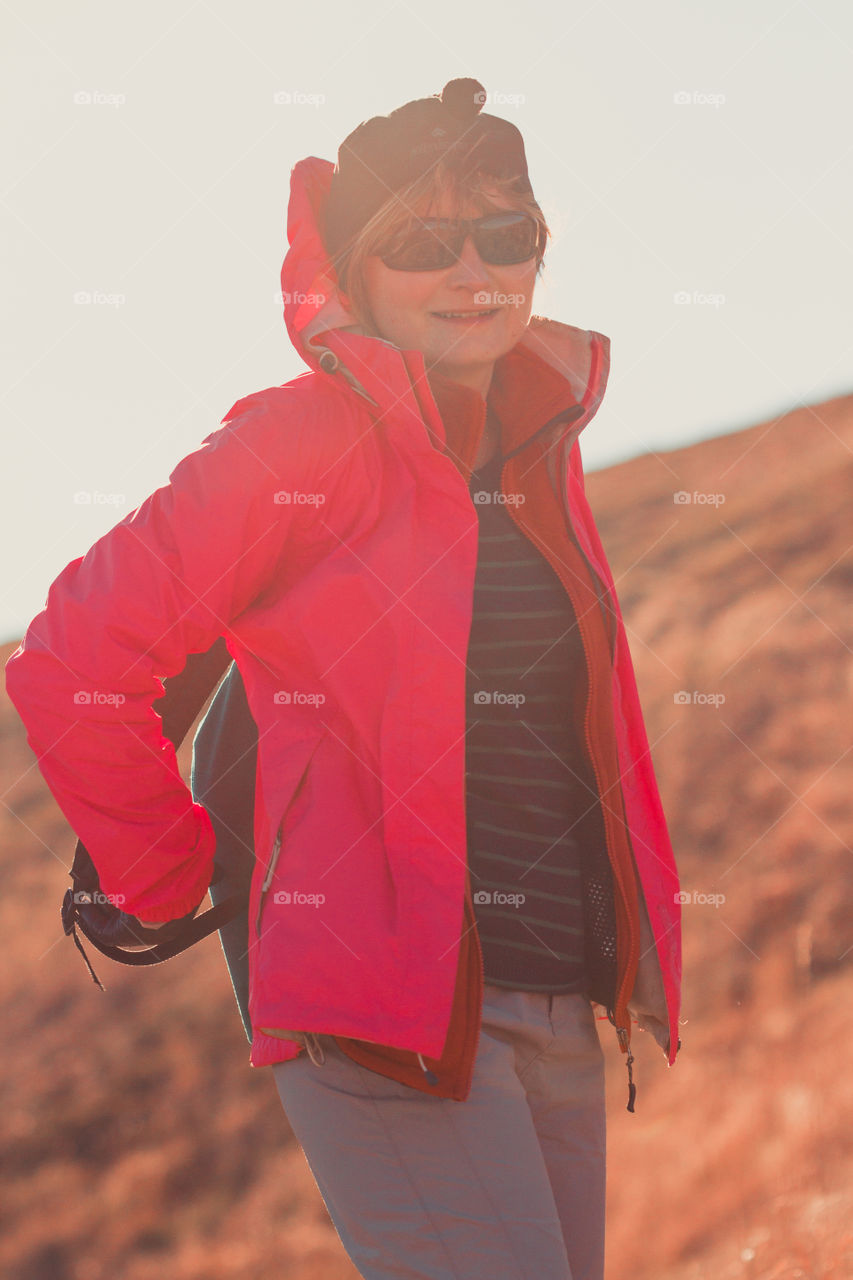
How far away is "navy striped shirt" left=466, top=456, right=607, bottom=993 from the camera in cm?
186

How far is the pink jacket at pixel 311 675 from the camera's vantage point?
164cm

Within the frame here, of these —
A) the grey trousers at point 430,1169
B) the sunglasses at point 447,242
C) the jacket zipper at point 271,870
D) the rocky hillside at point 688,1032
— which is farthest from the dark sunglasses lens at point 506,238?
the rocky hillside at point 688,1032

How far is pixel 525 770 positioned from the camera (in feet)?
6.19

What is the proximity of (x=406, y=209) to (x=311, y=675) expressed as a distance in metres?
0.82

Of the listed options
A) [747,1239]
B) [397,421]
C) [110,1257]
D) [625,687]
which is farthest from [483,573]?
[110,1257]

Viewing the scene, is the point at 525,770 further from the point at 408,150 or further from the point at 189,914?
A: the point at 408,150

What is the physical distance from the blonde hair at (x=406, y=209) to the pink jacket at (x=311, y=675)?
0.19m

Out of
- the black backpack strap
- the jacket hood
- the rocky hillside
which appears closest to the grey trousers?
the black backpack strap

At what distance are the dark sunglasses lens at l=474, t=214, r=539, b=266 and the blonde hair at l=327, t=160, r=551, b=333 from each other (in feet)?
0.09

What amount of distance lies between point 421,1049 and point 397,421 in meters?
0.93

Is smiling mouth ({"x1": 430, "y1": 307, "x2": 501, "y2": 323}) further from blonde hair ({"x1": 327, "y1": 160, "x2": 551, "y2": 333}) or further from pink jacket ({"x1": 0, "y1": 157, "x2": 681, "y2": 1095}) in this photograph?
pink jacket ({"x1": 0, "y1": 157, "x2": 681, "y2": 1095})

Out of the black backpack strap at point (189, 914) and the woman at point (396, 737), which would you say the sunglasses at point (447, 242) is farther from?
the black backpack strap at point (189, 914)

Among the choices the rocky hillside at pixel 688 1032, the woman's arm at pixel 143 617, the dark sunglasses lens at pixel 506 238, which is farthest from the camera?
the rocky hillside at pixel 688 1032

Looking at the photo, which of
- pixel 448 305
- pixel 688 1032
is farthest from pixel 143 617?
pixel 688 1032
